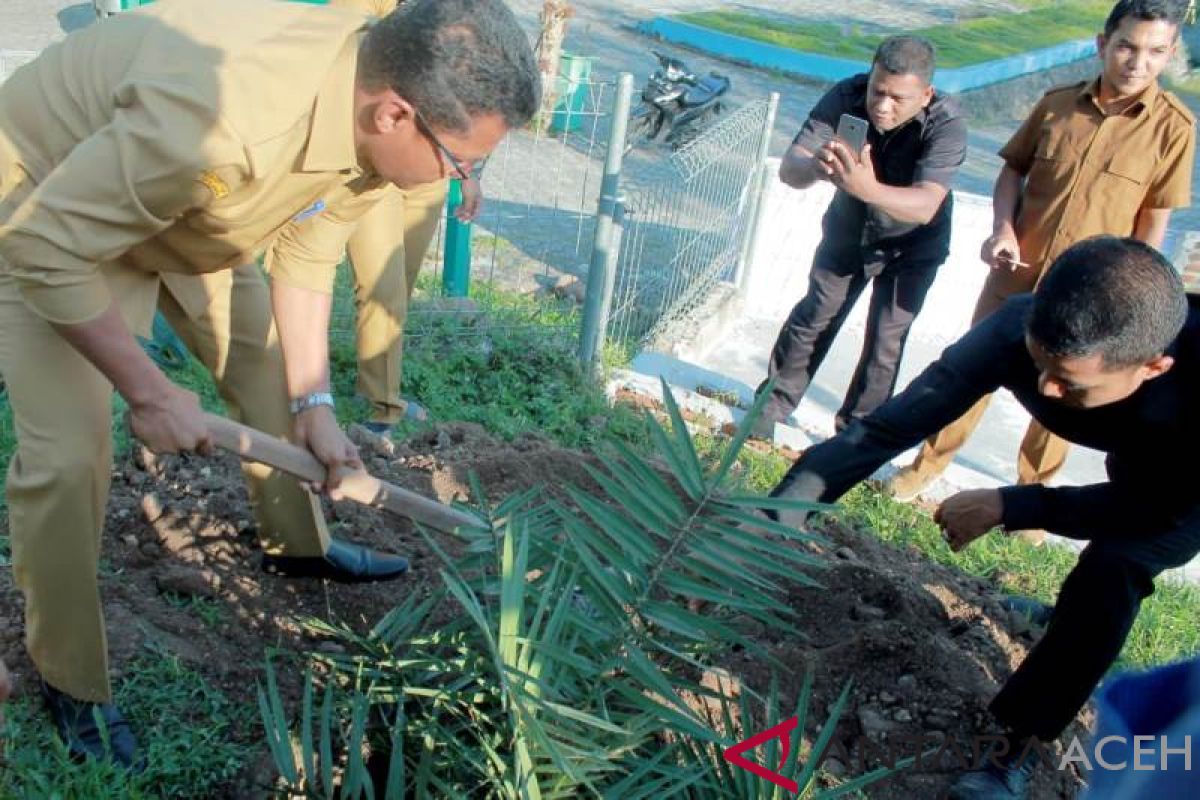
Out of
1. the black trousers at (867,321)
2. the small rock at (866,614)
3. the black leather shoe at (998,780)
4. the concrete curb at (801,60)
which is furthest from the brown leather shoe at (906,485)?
the concrete curb at (801,60)

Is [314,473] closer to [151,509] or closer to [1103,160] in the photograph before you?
[151,509]

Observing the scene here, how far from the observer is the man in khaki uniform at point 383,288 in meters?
3.92

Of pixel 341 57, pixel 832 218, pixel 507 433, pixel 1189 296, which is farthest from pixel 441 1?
pixel 832 218

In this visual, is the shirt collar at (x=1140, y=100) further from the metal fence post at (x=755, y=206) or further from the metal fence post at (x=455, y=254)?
the metal fence post at (x=455, y=254)

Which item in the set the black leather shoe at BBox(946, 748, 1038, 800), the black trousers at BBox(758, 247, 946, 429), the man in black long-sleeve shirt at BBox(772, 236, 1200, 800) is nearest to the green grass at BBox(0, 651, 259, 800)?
the man in black long-sleeve shirt at BBox(772, 236, 1200, 800)

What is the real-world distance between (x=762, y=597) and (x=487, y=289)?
4.02 metres

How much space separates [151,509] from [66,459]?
1.04 metres

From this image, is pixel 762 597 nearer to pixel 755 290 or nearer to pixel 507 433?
pixel 507 433

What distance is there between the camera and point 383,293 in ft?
13.1

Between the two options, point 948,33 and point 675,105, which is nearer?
point 675,105

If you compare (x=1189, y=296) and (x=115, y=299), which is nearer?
(x=115, y=299)

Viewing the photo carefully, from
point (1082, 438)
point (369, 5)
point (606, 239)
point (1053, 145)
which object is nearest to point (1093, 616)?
point (1082, 438)

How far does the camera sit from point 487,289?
5.81m

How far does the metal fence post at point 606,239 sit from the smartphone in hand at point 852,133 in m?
0.86
